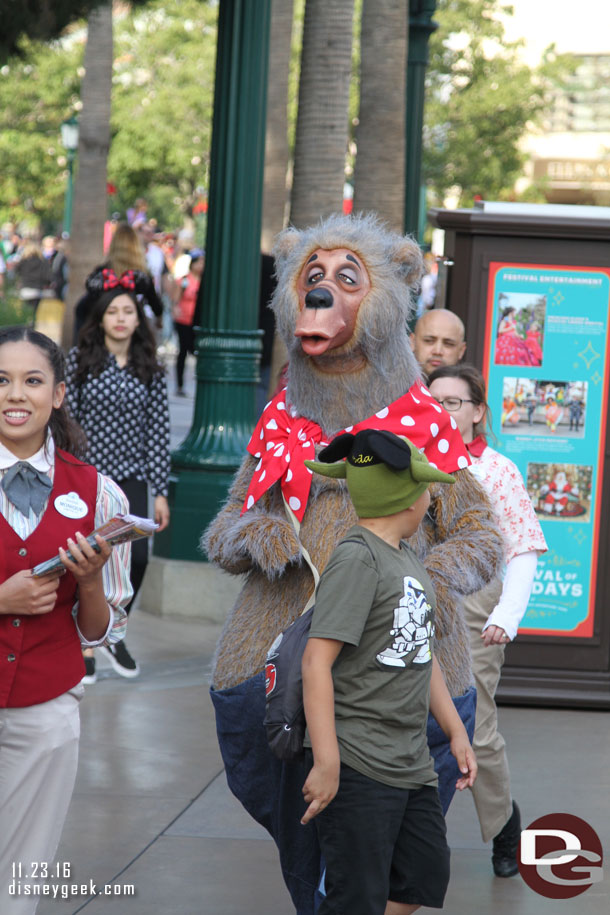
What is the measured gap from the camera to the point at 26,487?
3.30 meters

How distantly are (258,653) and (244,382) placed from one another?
4.52 m

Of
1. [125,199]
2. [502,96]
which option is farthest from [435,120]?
[125,199]

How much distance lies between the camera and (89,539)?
3109 mm

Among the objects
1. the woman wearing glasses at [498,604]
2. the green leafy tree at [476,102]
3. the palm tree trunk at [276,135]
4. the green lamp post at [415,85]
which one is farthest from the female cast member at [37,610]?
the green leafy tree at [476,102]

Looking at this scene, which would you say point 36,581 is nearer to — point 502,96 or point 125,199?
point 502,96

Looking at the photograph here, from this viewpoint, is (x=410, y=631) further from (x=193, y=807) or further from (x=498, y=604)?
(x=193, y=807)

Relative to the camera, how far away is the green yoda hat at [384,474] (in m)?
3.05

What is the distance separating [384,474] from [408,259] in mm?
976

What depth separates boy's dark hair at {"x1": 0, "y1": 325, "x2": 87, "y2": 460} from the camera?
3.40 metres

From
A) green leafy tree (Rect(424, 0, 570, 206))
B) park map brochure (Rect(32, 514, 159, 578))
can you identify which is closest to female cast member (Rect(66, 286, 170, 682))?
park map brochure (Rect(32, 514, 159, 578))

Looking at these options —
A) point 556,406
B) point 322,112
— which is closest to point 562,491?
point 556,406

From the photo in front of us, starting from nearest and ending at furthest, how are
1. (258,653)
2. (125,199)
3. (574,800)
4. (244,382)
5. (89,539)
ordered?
(89,539)
(258,653)
(574,800)
(244,382)
(125,199)

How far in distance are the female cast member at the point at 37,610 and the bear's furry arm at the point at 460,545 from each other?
2.83ft

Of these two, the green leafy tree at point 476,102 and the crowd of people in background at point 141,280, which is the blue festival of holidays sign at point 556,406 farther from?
the green leafy tree at point 476,102
